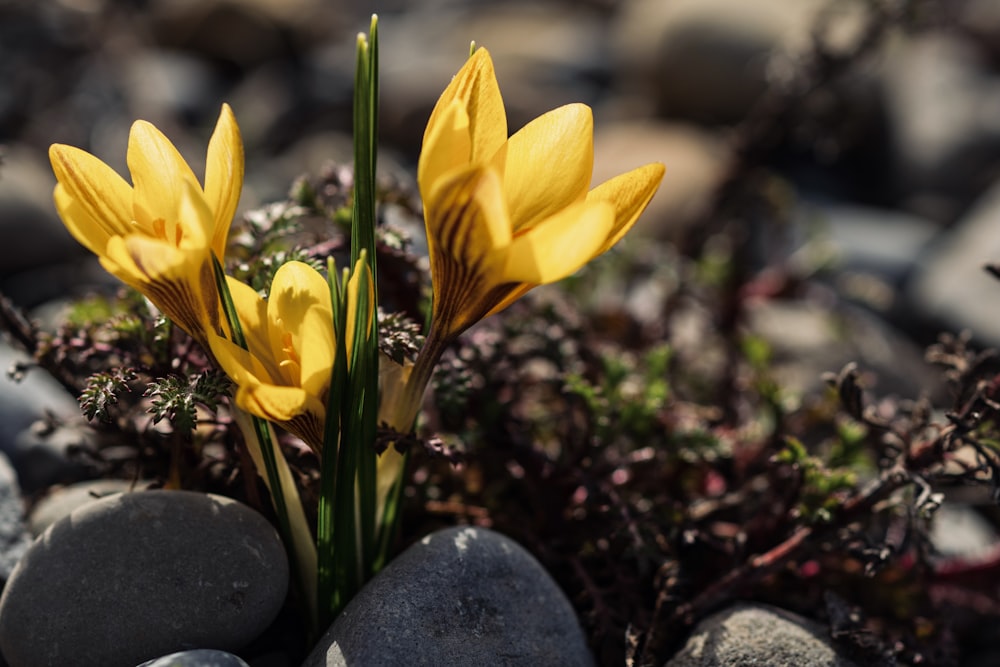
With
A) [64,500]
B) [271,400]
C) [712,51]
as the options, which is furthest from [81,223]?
[712,51]

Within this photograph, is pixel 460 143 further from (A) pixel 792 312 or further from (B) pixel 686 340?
(A) pixel 792 312

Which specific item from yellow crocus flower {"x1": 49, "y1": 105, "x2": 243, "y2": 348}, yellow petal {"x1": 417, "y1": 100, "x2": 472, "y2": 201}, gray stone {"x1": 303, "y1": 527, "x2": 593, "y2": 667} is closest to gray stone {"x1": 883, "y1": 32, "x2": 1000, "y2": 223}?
gray stone {"x1": 303, "y1": 527, "x2": 593, "y2": 667}

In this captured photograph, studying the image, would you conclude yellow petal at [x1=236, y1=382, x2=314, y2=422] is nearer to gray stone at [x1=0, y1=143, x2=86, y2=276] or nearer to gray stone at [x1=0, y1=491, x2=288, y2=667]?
gray stone at [x1=0, y1=491, x2=288, y2=667]

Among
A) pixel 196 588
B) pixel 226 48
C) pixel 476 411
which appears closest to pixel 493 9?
pixel 226 48

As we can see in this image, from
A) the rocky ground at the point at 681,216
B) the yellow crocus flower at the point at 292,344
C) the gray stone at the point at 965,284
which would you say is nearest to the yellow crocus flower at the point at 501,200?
the yellow crocus flower at the point at 292,344

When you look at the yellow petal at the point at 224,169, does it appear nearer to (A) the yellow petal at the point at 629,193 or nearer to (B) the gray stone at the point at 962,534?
(A) the yellow petal at the point at 629,193

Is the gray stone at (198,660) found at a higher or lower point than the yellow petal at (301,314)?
lower

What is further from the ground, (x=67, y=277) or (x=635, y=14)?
(x=635, y=14)
